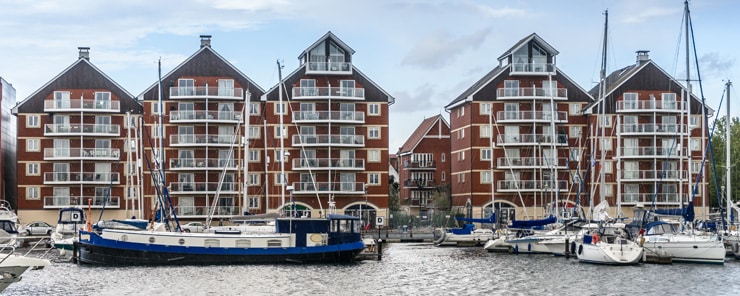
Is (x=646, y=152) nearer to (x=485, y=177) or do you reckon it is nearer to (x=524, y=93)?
(x=524, y=93)

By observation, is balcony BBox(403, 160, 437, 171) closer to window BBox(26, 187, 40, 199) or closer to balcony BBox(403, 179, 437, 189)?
balcony BBox(403, 179, 437, 189)

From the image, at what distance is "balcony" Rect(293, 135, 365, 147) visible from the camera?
112562mm

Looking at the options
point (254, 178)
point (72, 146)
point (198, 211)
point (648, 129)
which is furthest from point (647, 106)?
point (72, 146)

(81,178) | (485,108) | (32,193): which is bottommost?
(32,193)

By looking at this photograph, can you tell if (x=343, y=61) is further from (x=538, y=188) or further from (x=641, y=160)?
(x=641, y=160)

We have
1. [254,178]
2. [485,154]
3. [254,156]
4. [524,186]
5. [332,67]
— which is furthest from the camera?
[485,154]

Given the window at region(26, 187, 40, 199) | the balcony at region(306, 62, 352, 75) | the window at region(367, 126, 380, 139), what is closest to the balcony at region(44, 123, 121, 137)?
the window at region(26, 187, 40, 199)

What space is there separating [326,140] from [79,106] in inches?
1044

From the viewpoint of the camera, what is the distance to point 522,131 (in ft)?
384

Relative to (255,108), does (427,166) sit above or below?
below

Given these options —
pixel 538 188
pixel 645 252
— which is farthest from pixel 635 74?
pixel 645 252

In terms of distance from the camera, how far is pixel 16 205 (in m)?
118

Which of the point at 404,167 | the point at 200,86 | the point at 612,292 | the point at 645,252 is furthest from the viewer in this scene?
the point at 404,167

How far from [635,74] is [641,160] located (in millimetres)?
9561
